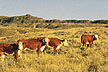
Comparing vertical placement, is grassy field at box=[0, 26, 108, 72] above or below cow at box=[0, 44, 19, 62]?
below

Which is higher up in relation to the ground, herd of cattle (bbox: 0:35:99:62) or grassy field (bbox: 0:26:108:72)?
herd of cattle (bbox: 0:35:99:62)

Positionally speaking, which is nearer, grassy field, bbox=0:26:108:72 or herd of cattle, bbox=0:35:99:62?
grassy field, bbox=0:26:108:72

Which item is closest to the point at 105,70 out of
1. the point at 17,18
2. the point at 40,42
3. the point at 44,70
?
the point at 44,70

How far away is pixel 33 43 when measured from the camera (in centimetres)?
890

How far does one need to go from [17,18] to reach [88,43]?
596ft

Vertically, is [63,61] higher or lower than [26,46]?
lower

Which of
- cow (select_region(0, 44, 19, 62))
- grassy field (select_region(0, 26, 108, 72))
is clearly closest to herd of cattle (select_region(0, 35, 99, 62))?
cow (select_region(0, 44, 19, 62))

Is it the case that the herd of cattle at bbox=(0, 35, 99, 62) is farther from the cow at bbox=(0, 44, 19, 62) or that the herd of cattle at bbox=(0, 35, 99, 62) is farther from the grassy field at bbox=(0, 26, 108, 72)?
the grassy field at bbox=(0, 26, 108, 72)

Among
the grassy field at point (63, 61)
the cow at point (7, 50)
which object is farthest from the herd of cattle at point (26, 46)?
the grassy field at point (63, 61)

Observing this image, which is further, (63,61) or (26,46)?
(26,46)

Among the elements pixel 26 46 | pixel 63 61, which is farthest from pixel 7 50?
pixel 63 61

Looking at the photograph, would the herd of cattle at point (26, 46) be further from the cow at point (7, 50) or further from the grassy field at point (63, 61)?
the grassy field at point (63, 61)

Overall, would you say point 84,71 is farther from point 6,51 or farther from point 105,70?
point 6,51

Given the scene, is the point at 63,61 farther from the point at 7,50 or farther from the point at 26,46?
the point at 7,50
